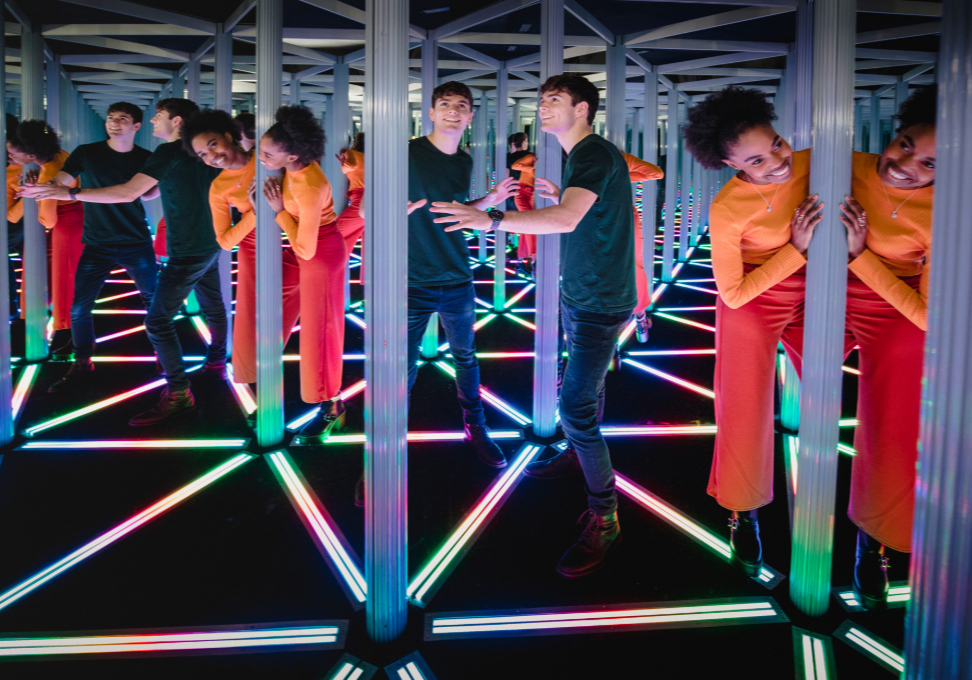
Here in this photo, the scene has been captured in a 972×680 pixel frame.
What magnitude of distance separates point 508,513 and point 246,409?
7.28ft

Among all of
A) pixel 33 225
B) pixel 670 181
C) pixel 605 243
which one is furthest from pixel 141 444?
pixel 670 181

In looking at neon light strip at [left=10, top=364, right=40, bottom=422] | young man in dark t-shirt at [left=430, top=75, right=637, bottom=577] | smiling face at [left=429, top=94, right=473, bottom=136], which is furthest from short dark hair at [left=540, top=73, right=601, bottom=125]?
neon light strip at [left=10, top=364, right=40, bottom=422]

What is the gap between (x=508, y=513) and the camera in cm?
304

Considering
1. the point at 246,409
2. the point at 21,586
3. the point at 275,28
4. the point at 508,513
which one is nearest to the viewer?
the point at 21,586

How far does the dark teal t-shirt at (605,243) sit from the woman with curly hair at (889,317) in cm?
77

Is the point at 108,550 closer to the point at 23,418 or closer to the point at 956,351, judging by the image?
the point at 23,418

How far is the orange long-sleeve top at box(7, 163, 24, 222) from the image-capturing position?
17.5 feet

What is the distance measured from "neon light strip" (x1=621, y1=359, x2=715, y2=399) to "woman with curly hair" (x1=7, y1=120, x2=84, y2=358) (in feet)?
14.4

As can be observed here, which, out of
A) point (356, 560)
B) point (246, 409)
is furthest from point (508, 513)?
point (246, 409)

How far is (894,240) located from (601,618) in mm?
1579

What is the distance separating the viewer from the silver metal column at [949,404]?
1271 millimetres

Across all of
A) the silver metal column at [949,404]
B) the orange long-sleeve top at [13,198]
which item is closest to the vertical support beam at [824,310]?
the silver metal column at [949,404]

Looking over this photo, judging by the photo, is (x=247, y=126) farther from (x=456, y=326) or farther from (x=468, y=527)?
(x=468, y=527)

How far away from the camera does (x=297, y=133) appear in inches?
134
